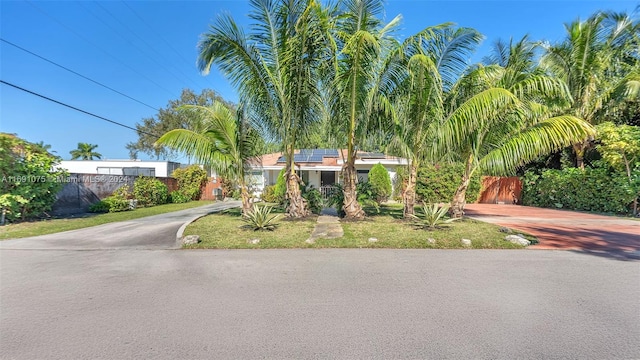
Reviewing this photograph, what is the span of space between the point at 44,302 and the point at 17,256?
3.97m

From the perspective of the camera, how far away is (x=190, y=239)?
25.9 feet

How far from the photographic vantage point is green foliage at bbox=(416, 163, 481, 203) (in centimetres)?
1916

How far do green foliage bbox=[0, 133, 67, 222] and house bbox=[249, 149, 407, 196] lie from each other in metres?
9.64

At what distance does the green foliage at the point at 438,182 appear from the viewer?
19156mm

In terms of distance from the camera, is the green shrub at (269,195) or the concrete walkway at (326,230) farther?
the green shrub at (269,195)

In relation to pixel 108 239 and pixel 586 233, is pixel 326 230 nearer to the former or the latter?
pixel 108 239

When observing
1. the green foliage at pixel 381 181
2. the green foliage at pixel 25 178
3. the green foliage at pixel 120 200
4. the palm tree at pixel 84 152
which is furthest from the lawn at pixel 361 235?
the palm tree at pixel 84 152

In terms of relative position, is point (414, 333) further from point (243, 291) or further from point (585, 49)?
point (585, 49)

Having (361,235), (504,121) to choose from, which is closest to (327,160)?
(504,121)

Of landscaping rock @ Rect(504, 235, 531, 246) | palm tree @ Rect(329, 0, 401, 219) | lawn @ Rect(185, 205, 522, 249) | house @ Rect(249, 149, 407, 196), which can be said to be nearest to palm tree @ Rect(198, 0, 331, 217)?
palm tree @ Rect(329, 0, 401, 219)

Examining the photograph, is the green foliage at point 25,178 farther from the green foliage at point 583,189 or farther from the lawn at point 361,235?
the green foliage at point 583,189

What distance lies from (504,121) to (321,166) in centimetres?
1276

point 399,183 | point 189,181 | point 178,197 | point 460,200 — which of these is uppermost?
point 189,181

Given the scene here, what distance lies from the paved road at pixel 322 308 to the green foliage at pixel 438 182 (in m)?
12.9
